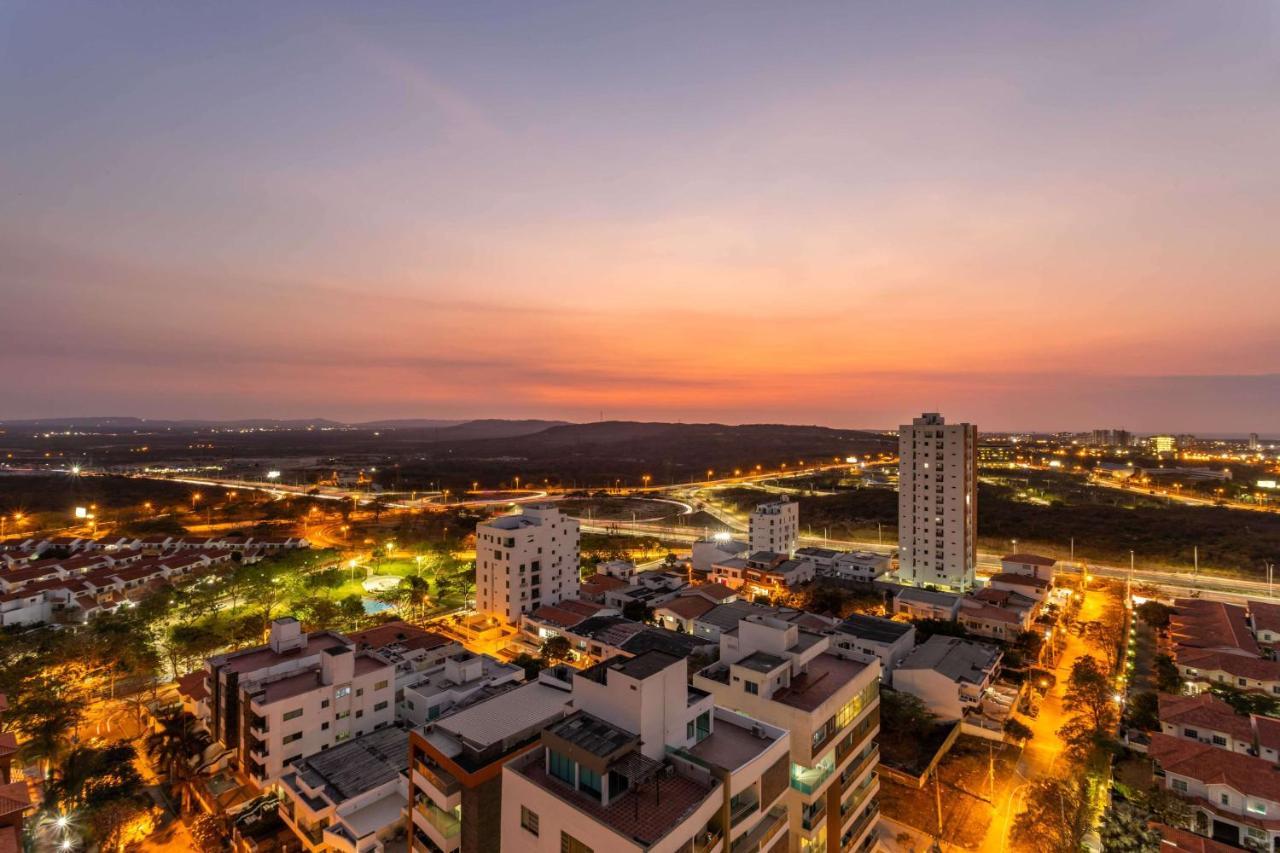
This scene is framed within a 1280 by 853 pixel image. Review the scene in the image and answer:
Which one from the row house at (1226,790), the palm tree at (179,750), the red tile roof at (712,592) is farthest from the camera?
the red tile roof at (712,592)

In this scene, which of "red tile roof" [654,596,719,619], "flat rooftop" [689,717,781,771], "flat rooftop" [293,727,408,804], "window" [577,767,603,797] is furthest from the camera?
"red tile roof" [654,596,719,619]

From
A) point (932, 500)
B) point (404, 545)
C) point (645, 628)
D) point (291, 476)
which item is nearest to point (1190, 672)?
point (932, 500)

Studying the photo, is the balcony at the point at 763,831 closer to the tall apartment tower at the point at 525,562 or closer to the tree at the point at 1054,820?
the tree at the point at 1054,820

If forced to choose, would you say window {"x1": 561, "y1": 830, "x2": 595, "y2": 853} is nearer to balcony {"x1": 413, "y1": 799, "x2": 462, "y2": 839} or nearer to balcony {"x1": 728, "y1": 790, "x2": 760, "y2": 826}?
balcony {"x1": 728, "y1": 790, "x2": 760, "y2": 826}

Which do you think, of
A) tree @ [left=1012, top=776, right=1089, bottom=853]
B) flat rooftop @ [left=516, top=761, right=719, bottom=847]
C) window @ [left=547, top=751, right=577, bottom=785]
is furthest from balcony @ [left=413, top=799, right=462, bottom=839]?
tree @ [left=1012, top=776, right=1089, bottom=853]

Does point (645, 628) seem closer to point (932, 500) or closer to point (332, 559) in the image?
point (932, 500)

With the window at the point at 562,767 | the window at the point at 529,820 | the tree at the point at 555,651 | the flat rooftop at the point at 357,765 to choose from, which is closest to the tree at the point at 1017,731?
the tree at the point at 555,651
